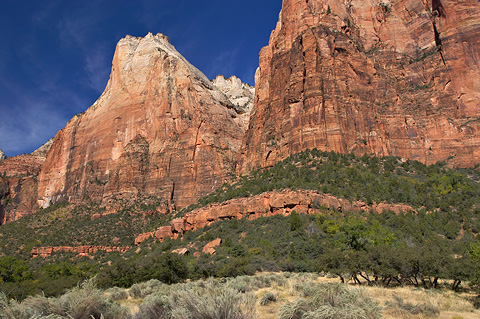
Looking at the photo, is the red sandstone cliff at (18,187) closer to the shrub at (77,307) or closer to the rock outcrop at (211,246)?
the rock outcrop at (211,246)

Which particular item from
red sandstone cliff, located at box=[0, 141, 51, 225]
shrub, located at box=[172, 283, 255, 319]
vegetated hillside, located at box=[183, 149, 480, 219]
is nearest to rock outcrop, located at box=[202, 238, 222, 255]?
vegetated hillside, located at box=[183, 149, 480, 219]

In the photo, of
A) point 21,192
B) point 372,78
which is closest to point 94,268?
point 372,78

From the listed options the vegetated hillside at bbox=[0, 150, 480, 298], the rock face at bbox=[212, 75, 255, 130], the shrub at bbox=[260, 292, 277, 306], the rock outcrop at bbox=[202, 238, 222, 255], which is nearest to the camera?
the shrub at bbox=[260, 292, 277, 306]

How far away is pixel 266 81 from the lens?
262 feet

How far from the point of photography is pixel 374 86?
6675cm

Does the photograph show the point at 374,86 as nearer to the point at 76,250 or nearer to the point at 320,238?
the point at 320,238

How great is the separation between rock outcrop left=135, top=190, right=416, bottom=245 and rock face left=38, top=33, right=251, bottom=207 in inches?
900

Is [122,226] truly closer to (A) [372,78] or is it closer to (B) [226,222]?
(B) [226,222]

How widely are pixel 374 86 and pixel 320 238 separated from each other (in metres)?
40.9

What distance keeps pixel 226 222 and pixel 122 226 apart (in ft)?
92.2

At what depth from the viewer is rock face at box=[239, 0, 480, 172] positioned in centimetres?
5944

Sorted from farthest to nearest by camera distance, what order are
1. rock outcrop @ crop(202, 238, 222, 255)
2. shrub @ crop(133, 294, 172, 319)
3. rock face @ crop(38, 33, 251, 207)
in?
rock face @ crop(38, 33, 251, 207) < rock outcrop @ crop(202, 238, 222, 255) < shrub @ crop(133, 294, 172, 319)

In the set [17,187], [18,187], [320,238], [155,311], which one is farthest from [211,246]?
[17,187]

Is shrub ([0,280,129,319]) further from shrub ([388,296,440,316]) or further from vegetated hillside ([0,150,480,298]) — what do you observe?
vegetated hillside ([0,150,480,298])
